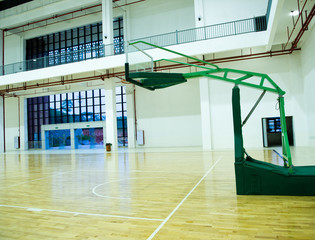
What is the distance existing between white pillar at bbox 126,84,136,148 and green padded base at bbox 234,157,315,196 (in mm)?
21567

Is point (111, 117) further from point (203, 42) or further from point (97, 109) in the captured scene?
point (203, 42)

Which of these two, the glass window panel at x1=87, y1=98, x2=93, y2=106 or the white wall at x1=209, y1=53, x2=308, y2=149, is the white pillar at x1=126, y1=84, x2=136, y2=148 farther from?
the white wall at x1=209, y1=53, x2=308, y2=149

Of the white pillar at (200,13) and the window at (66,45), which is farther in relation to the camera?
the window at (66,45)

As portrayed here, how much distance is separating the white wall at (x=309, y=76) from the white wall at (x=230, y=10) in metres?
4.82

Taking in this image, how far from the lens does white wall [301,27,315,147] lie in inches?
614

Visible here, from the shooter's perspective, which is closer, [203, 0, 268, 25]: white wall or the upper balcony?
the upper balcony

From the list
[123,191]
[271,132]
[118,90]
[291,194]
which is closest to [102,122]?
[118,90]

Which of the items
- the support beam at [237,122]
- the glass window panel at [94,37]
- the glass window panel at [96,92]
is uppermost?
the glass window panel at [94,37]

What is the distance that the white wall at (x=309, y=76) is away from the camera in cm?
1559

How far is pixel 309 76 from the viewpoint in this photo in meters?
16.5

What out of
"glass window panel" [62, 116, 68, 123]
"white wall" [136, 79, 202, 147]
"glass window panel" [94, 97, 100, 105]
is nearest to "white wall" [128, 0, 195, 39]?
"white wall" [136, 79, 202, 147]

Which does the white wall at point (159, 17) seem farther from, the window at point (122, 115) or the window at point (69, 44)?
the window at point (122, 115)

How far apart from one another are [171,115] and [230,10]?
36.3 feet

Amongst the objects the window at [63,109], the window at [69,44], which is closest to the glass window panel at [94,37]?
the window at [69,44]
